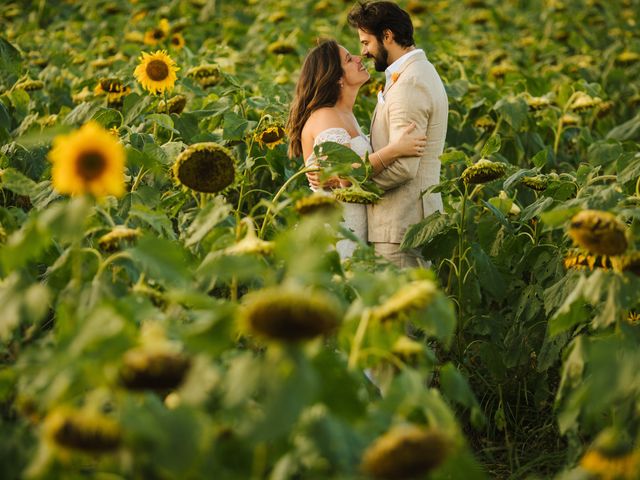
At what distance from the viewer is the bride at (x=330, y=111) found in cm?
281

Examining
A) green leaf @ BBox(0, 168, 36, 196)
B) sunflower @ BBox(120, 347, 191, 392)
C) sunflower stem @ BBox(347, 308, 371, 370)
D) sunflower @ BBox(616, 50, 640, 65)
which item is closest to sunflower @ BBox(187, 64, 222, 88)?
green leaf @ BBox(0, 168, 36, 196)

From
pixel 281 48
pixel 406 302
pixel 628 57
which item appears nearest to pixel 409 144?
pixel 406 302

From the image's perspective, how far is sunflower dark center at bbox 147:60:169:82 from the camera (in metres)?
2.86

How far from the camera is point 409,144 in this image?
104 inches

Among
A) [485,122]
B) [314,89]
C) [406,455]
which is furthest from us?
[485,122]

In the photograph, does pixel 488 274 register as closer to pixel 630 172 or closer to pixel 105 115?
pixel 630 172

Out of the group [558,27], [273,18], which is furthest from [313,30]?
[558,27]

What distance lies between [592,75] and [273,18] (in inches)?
74.8

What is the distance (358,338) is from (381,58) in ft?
5.85

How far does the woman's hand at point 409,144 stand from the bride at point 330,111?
3 centimetres

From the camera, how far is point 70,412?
1.16 meters

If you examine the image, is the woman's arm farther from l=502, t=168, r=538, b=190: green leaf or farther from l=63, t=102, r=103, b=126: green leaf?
l=63, t=102, r=103, b=126: green leaf

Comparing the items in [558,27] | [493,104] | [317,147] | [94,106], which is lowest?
[558,27]

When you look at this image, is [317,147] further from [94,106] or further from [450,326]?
[94,106]
